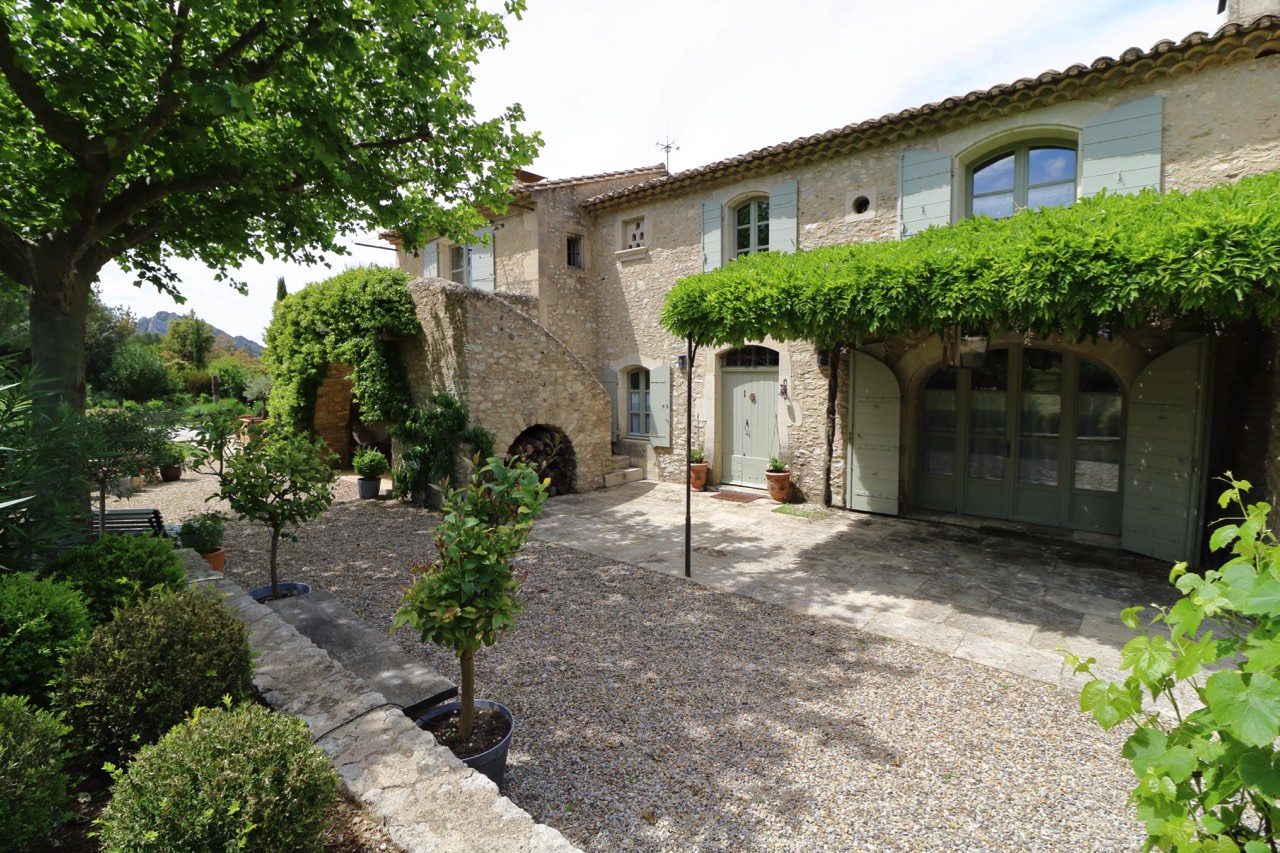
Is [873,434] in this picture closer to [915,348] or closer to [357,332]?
[915,348]

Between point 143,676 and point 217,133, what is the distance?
5647 mm

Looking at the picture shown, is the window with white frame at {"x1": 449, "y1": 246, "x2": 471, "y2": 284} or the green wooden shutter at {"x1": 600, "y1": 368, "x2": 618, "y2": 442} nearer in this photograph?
the green wooden shutter at {"x1": 600, "y1": 368, "x2": 618, "y2": 442}

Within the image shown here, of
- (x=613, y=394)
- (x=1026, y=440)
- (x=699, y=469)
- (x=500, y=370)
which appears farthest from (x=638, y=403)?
(x=1026, y=440)

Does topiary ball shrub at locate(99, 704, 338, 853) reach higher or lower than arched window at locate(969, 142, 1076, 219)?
lower

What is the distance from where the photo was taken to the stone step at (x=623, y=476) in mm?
10984

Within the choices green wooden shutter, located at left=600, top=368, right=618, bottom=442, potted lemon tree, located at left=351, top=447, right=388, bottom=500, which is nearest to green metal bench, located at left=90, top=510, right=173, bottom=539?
potted lemon tree, located at left=351, top=447, right=388, bottom=500

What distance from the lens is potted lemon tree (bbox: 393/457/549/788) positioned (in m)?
2.64

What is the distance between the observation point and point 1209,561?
633 centimetres

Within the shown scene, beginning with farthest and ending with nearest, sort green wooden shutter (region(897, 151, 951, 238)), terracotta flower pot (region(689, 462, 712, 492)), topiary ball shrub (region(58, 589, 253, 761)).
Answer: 1. terracotta flower pot (region(689, 462, 712, 492))
2. green wooden shutter (region(897, 151, 951, 238))
3. topiary ball shrub (region(58, 589, 253, 761))

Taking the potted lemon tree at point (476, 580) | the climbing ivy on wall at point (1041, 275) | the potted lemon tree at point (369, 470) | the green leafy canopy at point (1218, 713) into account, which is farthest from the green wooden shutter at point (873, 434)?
the potted lemon tree at point (369, 470)

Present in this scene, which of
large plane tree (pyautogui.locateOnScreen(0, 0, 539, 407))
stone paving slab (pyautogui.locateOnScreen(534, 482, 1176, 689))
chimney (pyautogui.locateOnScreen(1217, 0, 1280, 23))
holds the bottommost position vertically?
stone paving slab (pyautogui.locateOnScreen(534, 482, 1176, 689))

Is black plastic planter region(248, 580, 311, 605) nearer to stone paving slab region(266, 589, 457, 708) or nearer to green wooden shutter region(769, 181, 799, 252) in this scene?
stone paving slab region(266, 589, 457, 708)

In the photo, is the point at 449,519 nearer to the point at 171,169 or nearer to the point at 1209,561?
the point at 171,169

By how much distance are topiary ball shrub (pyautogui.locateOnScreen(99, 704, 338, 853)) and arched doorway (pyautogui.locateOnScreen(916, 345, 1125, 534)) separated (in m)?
8.69
